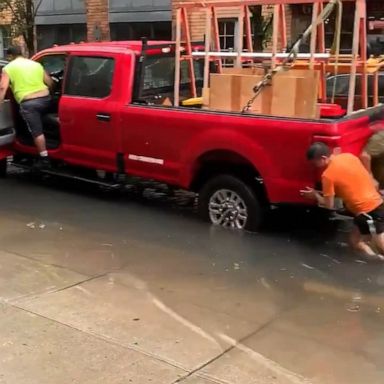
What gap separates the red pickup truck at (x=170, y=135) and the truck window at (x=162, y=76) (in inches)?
0.4

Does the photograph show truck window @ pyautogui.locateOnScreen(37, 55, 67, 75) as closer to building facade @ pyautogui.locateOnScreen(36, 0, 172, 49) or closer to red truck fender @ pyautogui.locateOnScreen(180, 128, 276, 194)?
red truck fender @ pyautogui.locateOnScreen(180, 128, 276, 194)

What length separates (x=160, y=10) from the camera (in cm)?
1734

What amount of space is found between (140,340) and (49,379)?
696 millimetres

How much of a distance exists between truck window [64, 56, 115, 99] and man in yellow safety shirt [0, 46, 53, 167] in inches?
22.3

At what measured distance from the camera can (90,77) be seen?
7660 millimetres

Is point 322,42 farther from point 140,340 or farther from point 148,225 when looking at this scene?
point 140,340

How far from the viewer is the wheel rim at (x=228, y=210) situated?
21.8 feet

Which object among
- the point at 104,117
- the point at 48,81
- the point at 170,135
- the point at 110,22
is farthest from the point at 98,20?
the point at 170,135

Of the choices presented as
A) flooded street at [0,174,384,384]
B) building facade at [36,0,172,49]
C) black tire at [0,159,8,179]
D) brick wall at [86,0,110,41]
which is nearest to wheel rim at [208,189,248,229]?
flooded street at [0,174,384,384]

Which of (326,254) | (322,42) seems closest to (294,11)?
(322,42)

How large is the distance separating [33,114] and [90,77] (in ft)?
3.43

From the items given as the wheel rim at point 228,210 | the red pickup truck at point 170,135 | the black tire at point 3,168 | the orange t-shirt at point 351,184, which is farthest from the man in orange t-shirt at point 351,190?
the black tire at point 3,168

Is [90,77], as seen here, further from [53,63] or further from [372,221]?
[372,221]

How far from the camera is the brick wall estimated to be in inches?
729
